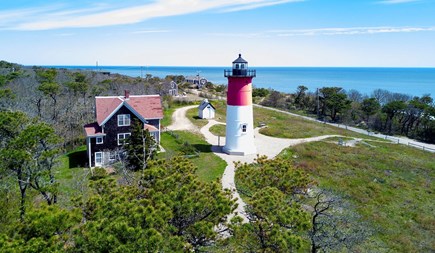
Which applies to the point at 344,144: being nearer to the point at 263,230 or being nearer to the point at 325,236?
the point at 325,236

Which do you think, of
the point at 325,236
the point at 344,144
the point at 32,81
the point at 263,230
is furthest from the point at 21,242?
the point at 32,81

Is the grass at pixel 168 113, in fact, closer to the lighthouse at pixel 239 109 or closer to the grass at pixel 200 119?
the grass at pixel 200 119

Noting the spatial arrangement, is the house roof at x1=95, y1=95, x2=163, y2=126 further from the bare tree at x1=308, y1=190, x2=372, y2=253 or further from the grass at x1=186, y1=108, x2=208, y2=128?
the bare tree at x1=308, y1=190, x2=372, y2=253

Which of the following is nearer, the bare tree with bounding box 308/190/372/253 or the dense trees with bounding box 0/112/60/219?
the bare tree with bounding box 308/190/372/253

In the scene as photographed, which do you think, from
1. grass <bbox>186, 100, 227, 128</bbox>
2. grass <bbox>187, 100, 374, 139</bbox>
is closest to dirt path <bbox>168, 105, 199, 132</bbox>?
grass <bbox>186, 100, 227, 128</bbox>

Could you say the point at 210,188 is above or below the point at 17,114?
below

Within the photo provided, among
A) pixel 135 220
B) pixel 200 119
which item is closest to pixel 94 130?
pixel 200 119
